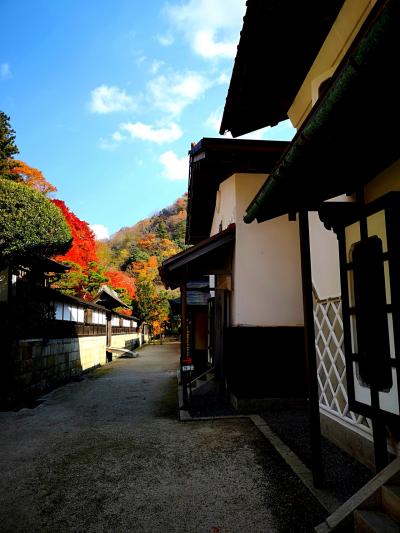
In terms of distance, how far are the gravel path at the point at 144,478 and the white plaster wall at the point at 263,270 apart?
97.8 inches

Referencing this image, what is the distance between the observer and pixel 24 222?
57.1 ft

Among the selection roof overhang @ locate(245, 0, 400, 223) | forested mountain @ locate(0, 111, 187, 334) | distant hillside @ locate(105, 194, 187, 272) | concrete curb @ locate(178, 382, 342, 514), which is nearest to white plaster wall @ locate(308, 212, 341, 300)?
roof overhang @ locate(245, 0, 400, 223)

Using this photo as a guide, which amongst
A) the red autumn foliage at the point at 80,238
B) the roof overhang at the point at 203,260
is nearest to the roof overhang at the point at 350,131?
the roof overhang at the point at 203,260

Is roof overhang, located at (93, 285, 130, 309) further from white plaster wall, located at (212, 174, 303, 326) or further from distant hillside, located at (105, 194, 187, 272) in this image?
distant hillside, located at (105, 194, 187, 272)

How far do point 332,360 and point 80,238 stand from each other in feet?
98.1

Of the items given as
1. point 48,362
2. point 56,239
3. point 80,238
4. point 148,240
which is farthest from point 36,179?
point 148,240

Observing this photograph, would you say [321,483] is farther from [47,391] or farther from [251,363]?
[47,391]

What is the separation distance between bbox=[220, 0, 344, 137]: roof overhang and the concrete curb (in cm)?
595

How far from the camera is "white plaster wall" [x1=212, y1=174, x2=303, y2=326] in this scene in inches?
313

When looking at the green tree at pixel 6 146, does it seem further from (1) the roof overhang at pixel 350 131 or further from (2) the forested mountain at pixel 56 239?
(1) the roof overhang at pixel 350 131

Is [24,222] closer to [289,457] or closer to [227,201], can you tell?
[227,201]

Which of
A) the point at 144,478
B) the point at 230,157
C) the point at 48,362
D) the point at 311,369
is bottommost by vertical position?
the point at 144,478

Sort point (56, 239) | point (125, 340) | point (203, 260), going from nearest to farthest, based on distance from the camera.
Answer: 1. point (203, 260)
2. point (56, 239)
3. point (125, 340)

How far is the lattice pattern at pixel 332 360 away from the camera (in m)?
4.96
